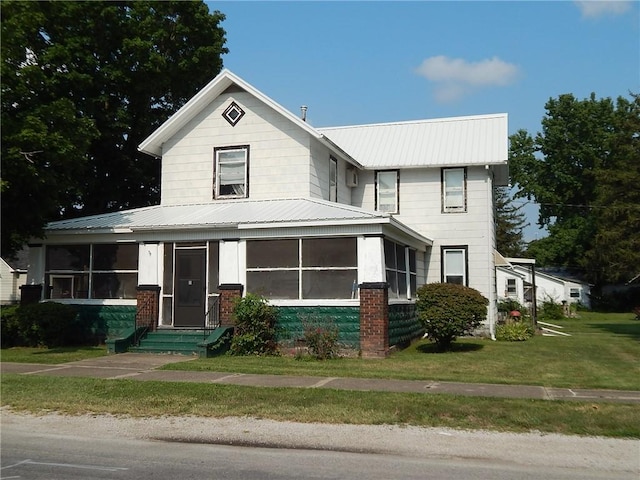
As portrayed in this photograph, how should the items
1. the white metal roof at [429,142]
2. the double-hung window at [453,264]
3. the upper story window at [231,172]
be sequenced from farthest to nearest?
the white metal roof at [429,142] < the double-hung window at [453,264] < the upper story window at [231,172]

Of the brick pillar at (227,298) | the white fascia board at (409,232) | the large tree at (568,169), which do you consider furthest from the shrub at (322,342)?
the large tree at (568,169)

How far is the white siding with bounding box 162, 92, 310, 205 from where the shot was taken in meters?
19.7

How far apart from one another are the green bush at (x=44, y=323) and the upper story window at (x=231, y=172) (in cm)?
583


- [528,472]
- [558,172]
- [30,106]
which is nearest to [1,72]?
[30,106]

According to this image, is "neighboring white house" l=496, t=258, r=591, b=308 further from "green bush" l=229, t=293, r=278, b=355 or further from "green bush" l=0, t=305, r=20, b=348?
"green bush" l=0, t=305, r=20, b=348

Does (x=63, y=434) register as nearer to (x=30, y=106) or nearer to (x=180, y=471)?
(x=180, y=471)

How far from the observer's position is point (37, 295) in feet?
63.8

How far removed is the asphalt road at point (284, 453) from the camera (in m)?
6.50

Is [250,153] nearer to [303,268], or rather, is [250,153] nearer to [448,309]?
[303,268]

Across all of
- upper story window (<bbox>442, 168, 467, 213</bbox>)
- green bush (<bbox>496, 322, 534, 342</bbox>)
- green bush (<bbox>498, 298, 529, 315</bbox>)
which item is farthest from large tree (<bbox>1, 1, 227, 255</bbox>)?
green bush (<bbox>498, 298, 529, 315</bbox>)

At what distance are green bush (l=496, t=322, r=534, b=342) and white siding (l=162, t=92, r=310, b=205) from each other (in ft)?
28.4

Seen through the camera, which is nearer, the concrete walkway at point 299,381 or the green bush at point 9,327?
the concrete walkway at point 299,381

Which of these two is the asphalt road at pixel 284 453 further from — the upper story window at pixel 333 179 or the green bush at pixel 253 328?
the upper story window at pixel 333 179

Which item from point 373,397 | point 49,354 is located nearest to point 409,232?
point 373,397
